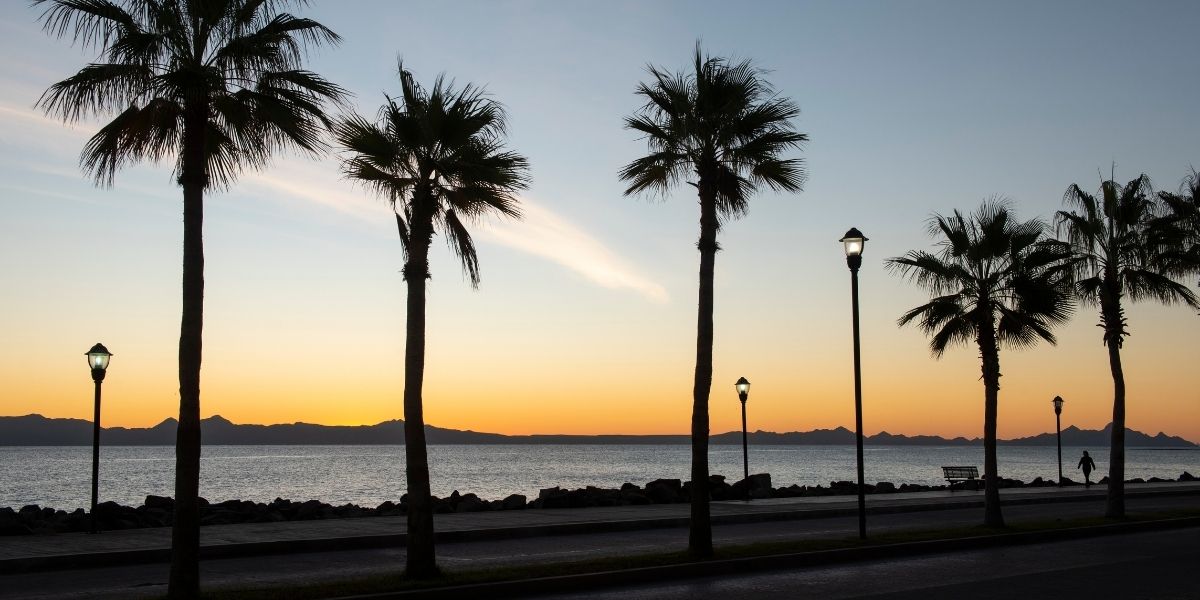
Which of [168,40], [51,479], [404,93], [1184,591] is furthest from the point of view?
[51,479]

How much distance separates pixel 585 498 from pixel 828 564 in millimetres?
15806

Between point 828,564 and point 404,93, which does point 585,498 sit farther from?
point 404,93

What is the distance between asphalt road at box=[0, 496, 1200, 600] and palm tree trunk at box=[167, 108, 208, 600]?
107 cm

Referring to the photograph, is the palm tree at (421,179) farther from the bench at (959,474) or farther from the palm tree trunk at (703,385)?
the bench at (959,474)

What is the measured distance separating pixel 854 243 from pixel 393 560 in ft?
35.6

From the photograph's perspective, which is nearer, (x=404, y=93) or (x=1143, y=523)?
(x=404, y=93)

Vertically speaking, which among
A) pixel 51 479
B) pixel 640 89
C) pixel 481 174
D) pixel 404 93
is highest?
pixel 640 89

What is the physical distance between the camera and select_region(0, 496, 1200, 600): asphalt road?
14.6 metres

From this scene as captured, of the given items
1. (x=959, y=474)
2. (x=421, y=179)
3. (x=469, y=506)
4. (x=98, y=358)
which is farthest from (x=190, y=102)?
(x=959, y=474)

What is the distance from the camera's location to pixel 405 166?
15.4 m

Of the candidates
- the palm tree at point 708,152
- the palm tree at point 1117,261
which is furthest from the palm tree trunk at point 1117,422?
the palm tree at point 708,152

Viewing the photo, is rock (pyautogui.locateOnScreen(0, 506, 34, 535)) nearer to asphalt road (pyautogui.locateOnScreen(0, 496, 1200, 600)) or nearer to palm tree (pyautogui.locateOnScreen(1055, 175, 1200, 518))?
asphalt road (pyautogui.locateOnScreen(0, 496, 1200, 600))

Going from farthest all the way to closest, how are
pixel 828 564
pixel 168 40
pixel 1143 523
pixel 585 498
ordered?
pixel 585 498, pixel 1143 523, pixel 828 564, pixel 168 40

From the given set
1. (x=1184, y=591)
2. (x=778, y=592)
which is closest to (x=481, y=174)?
(x=778, y=592)
